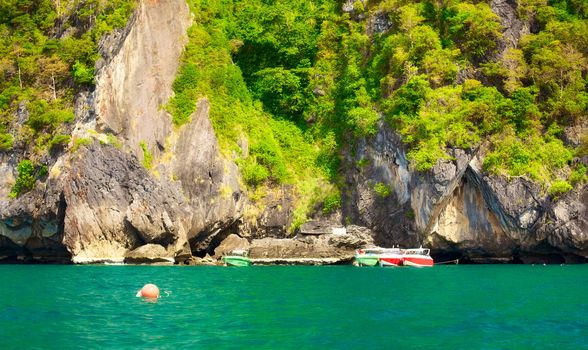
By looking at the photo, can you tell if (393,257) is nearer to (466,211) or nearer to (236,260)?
(466,211)

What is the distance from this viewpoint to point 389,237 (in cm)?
5231

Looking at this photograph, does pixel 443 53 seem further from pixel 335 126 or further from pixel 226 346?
pixel 226 346

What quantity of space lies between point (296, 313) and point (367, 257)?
2886 centimetres

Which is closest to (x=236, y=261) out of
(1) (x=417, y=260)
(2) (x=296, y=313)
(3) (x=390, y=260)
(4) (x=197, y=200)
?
(4) (x=197, y=200)

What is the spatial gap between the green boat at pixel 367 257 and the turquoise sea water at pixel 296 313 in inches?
554

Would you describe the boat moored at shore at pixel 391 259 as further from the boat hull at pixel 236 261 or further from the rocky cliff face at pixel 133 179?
the rocky cliff face at pixel 133 179

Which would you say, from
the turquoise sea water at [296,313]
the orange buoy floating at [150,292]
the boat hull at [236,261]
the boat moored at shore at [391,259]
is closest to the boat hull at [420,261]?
the boat moored at shore at [391,259]

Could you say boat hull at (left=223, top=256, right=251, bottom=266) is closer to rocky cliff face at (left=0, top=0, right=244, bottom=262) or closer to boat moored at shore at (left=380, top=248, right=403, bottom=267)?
rocky cliff face at (left=0, top=0, right=244, bottom=262)

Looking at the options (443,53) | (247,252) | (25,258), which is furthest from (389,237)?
(25,258)

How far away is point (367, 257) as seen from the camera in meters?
49.2

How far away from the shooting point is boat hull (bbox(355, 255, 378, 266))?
161 feet

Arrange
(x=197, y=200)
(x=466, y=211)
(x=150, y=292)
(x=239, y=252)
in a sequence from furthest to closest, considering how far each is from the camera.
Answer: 1. (x=197, y=200)
2. (x=239, y=252)
3. (x=466, y=211)
4. (x=150, y=292)

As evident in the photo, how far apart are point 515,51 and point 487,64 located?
288cm

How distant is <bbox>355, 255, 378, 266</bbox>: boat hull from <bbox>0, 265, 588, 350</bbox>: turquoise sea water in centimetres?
1408
